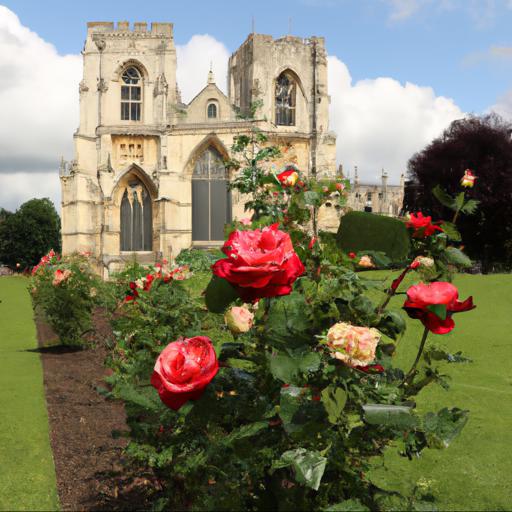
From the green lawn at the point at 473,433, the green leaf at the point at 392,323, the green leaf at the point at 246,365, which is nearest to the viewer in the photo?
the green leaf at the point at 392,323

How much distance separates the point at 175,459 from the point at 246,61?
31.2 meters

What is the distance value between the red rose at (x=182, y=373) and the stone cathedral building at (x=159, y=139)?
92.1 ft

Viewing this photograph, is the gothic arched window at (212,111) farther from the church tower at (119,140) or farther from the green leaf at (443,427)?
the green leaf at (443,427)

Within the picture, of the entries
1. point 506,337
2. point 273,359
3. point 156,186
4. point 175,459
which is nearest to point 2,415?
point 175,459

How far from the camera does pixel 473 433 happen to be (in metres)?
6.28

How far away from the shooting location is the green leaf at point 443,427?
252 cm

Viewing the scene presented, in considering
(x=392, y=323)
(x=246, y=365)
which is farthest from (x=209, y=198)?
(x=392, y=323)

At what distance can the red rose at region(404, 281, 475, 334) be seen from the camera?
7.95 feet

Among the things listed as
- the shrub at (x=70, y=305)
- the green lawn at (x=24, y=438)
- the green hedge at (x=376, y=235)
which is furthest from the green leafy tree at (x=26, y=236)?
the green hedge at (x=376, y=235)

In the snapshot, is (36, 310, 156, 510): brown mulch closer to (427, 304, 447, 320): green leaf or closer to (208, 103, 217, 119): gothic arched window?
(427, 304, 447, 320): green leaf

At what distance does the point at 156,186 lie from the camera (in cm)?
3077

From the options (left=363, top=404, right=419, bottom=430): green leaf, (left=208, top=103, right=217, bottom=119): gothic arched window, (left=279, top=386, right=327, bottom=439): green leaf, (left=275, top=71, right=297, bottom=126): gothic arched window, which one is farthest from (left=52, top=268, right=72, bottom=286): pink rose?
(left=275, top=71, right=297, bottom=126): gothic arched window

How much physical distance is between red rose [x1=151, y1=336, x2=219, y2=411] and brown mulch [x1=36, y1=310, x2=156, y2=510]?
6.42 feet

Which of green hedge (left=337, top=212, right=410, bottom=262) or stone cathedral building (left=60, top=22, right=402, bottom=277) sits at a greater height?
stone cathedral building (left=60, top=22, right=402, bottom=277)
